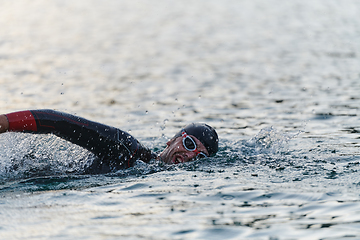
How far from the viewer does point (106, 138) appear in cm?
617

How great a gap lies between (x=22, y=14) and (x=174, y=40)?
45.0ft

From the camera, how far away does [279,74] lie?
1548 centimetres

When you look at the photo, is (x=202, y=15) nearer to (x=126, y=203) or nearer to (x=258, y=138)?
(x=258, y=138)

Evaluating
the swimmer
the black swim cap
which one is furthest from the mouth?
the black swim cap

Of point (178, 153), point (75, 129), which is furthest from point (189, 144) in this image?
point (75, 129)

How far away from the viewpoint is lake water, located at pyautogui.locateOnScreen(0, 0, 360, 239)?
185 inches

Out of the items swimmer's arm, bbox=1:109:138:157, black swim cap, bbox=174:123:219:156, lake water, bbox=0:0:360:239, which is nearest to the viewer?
lake water, bbox=0:0:360:239

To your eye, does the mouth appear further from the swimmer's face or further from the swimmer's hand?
the swimmer's hand

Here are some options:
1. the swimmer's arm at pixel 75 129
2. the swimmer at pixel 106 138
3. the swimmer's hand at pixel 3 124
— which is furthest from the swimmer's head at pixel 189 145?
the swimmer's hand at pixel 3 124

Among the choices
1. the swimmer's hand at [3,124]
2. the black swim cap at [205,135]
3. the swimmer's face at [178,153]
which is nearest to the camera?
the swimmer's hand at [3,124]

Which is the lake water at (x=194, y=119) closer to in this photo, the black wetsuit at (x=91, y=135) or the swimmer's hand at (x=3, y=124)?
the black wetsuit at (x=91, y=135)

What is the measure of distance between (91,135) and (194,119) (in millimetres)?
5045

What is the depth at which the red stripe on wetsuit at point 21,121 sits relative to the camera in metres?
5.38

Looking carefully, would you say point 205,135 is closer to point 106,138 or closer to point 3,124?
point 106,138
